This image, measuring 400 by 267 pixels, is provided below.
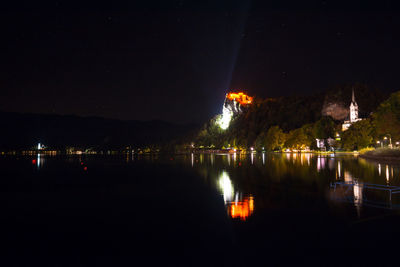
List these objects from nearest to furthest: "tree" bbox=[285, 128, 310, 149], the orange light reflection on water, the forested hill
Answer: the orange light reflection on water
"tree" bbox=[285, 128, 310, 149]
the forested hill

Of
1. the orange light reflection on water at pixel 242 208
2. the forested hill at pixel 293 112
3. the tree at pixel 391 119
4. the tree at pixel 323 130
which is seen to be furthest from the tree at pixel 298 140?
the orange light reflection on water at pixel 242 208

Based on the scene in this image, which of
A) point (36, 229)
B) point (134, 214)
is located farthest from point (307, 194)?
point (36, 229)

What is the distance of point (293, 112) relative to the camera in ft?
510

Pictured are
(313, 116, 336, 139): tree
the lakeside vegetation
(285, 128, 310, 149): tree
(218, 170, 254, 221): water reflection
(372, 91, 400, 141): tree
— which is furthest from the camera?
(285, 128, 310, 149): tree

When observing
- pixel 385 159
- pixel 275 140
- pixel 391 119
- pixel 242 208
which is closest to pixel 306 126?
pixel 275 140

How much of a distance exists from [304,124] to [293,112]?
21.0 metres

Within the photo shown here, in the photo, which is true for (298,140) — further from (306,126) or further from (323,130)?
(323,130)

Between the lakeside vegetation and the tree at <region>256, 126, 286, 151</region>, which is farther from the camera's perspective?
the tree at <region>256, 126, 286, 151</region>

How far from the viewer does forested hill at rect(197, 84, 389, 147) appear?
13888 cm

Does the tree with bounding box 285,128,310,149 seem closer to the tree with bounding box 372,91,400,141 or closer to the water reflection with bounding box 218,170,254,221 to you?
the tree with bounding box 372,91,400,141

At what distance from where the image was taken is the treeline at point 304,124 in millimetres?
65837

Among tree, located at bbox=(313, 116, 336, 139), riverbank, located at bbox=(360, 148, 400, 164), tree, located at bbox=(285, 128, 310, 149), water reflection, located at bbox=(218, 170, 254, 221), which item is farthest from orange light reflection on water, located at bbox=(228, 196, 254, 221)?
tree, located at bbox=(285, 128, 310, 149)

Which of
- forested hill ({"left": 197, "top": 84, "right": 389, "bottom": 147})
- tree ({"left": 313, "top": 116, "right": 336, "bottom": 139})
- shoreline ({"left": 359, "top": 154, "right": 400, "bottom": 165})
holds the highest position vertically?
forested hill ({"left": 197, "top": 84, "right": 389, "bottom": 147})

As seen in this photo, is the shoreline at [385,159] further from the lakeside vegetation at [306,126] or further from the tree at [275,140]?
the tree at [275,140]
